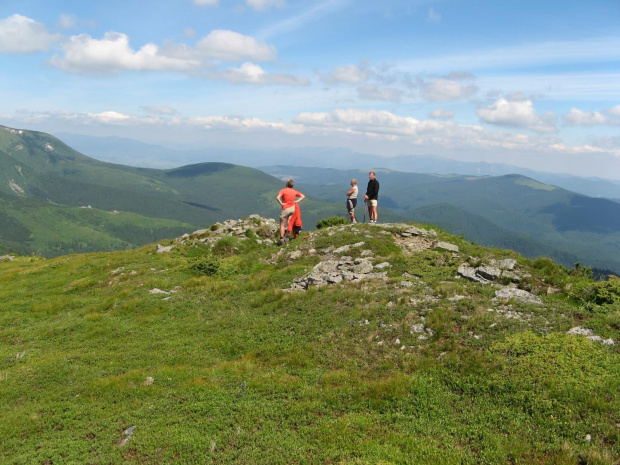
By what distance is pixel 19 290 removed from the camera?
2522cm

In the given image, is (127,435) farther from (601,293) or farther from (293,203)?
(601,293)

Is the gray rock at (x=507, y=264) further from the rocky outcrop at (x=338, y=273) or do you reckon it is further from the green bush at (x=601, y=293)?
the rocky outcrop at (x=338, y=273)

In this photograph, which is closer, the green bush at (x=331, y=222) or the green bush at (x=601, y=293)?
the green bush at (x=601, y=293)

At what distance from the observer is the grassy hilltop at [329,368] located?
846 centimetres

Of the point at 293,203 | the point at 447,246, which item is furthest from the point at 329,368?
the point at 447,246

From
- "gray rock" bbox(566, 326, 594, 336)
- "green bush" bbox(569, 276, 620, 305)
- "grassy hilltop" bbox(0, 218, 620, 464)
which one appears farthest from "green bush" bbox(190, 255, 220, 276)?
"green bush" bbox(569, 276, 620, 305)

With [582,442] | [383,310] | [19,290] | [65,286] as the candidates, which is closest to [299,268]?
[383,310]

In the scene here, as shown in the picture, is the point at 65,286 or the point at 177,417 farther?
the point at 65,286

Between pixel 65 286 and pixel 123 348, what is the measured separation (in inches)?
561

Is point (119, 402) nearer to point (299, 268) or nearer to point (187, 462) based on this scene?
point (187, 462)

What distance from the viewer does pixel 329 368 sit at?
12023mm

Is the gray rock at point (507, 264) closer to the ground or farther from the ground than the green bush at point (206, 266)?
farther from the ground

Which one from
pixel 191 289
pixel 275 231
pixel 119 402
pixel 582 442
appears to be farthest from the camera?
pixel 275 231

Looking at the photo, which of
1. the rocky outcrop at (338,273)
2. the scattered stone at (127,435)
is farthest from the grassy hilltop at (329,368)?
the rocky outcrop at (338,273)
